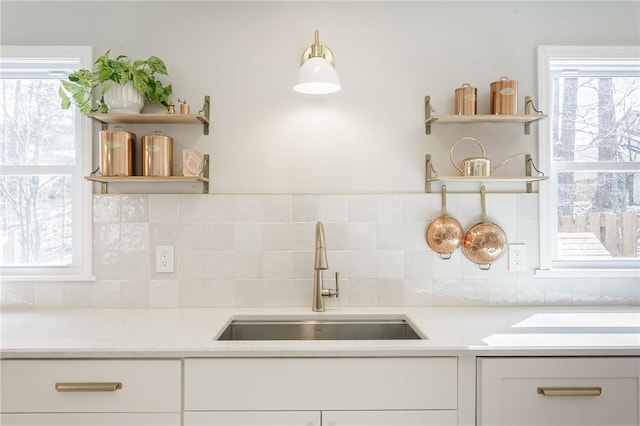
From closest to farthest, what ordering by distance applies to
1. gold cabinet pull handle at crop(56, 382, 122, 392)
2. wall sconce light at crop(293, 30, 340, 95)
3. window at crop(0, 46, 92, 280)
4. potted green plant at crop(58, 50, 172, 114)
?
gold cabinet pull handle at crop(56, 382, 122, 392)
wall sconce light at crop(293, 30, 340, 95)
potted green plant at crop(58, 50, 172, 114)
window at crop(0, 46, 92, 280)

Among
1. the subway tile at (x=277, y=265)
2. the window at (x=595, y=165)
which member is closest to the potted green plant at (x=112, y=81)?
the subway tile at (x=277, y=265)

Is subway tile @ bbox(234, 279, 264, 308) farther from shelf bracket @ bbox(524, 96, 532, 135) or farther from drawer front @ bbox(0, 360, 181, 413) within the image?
shelf bracket @ bbox(524, 96, 532, 135)

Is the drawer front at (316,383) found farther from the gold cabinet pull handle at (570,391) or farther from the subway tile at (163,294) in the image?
the subway tile at (163,294)

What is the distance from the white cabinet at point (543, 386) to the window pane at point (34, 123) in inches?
81.5

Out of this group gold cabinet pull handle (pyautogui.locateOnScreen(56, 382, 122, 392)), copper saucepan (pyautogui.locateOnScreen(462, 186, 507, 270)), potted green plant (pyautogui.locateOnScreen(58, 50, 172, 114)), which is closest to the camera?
gold cabinet pull handle (pyautogui.locateOnScreen(56, 382, 122, 392))

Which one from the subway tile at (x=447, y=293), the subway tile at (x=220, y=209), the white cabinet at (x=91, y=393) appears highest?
the subway tile at (x=220, y=209)

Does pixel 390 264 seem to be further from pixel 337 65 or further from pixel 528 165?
pixel 337 65

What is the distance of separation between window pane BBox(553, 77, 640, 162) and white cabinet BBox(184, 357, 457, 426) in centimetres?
136

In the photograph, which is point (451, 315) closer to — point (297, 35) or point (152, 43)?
point (297, 35)

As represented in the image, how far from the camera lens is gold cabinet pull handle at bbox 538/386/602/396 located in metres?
1.37

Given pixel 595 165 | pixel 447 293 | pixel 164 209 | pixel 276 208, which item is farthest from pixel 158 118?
pixel 595 165

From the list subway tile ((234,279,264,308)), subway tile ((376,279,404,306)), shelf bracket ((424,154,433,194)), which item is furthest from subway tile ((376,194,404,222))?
subway tile ((234,279,264,308))

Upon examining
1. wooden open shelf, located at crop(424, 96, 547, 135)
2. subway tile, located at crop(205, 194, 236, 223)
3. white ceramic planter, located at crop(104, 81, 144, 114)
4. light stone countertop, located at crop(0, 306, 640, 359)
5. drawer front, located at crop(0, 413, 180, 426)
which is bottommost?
drawer front, located at crop(0, 413, 180, 426)

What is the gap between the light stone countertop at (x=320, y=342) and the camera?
4.52 feet
